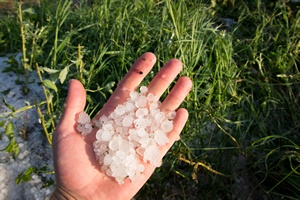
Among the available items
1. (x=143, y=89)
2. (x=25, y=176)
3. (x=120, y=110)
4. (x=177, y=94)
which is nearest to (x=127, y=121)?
(x=120, y=110)

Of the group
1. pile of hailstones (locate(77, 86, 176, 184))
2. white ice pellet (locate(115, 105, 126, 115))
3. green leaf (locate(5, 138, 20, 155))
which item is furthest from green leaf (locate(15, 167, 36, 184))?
white ice pellet (locate(115, 105, 126, 115))

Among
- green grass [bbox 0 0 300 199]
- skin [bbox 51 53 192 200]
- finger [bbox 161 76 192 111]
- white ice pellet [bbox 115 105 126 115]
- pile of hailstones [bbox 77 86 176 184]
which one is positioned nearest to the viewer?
skin [bbox 51 53 192 200]

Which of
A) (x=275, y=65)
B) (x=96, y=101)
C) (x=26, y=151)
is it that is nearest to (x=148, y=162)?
(x=96, y=101)

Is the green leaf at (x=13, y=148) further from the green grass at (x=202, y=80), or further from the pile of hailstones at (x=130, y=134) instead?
the pile of hailstones at (x=130, y=134)

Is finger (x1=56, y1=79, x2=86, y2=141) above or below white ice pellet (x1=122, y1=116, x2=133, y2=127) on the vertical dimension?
above

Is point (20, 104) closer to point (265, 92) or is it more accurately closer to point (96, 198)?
point (96, 198)

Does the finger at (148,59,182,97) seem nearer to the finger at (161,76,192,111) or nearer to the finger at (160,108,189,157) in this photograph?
the finger at (161,76,192,111)

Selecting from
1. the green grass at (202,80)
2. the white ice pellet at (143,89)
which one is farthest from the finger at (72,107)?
the white ice pellet at (143,89)
